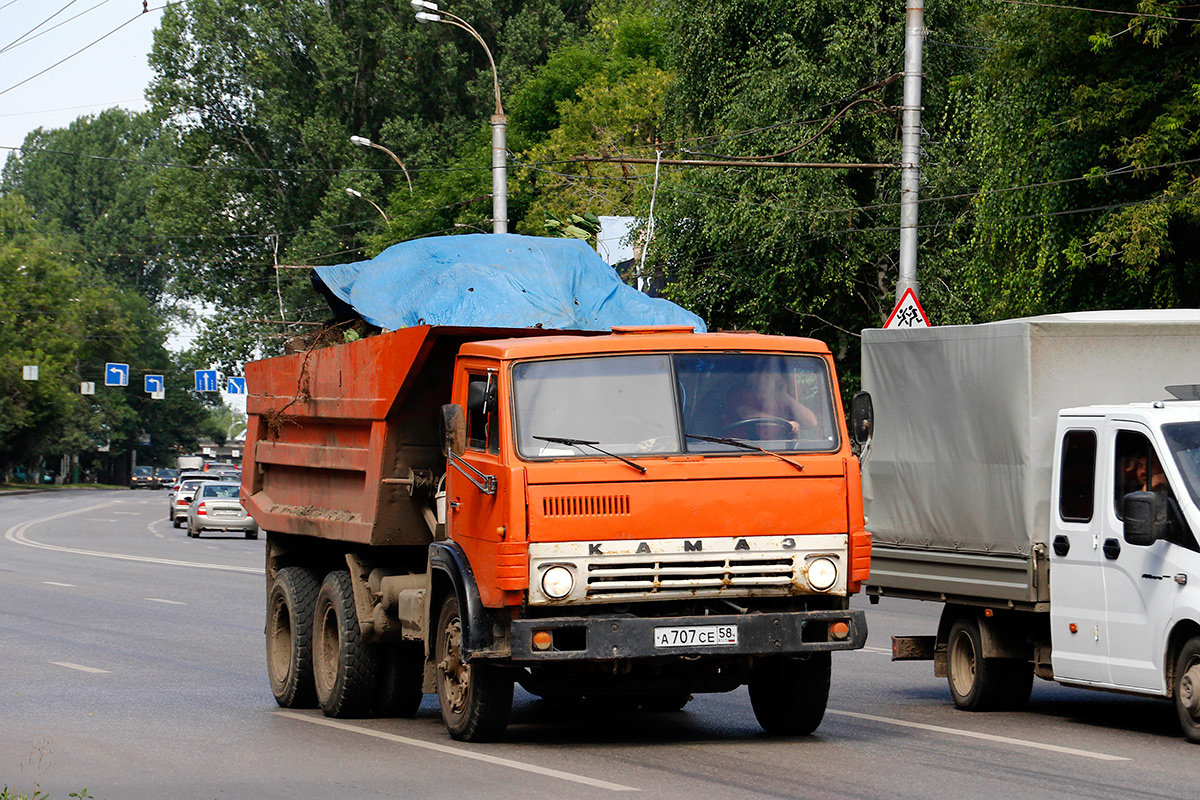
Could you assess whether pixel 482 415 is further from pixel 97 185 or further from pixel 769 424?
pixel 97 185

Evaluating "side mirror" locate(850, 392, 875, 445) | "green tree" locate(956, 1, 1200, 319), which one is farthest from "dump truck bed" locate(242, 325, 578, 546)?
"green tree" locate(956, 1, 1200, 319)

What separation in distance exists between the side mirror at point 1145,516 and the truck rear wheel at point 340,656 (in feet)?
16.7

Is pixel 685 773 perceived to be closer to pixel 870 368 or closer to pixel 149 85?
pixel 870 368

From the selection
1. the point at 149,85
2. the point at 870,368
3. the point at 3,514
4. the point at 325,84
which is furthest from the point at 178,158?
the point at 870,368

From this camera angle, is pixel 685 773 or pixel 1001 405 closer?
pixel 685 773

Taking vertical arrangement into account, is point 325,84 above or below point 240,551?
above

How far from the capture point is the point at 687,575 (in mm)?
9672

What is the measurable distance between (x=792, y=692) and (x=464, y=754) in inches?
80.5

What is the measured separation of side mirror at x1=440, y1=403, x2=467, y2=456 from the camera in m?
10.1

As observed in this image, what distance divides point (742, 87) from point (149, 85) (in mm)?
43267

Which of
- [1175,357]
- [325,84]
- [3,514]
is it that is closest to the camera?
[1175,357]

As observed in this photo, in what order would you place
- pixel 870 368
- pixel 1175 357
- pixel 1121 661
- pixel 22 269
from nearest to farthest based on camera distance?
pixel 1121 661 < pixel 1175 357 < pixel 870 368 < pixel 22 269

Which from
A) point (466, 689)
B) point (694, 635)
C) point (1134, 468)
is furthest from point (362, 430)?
point (1134, 468)

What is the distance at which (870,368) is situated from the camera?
13414mm
